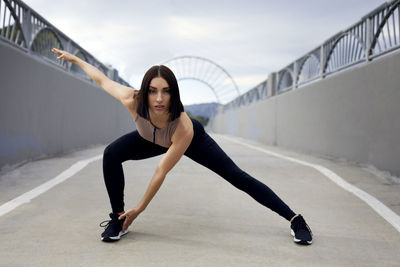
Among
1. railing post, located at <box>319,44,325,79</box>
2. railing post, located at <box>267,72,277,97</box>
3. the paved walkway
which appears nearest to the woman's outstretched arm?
the paved walkway

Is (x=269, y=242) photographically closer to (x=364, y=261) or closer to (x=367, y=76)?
(x=364, y=261)

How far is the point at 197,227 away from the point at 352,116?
547cm

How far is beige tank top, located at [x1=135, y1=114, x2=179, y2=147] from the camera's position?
2705mm

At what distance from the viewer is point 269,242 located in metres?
2.82

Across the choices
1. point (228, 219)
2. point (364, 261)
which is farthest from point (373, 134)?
point (364, 261)

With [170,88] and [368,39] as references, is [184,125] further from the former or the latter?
[368,39]

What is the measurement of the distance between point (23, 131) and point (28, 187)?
2179 mm

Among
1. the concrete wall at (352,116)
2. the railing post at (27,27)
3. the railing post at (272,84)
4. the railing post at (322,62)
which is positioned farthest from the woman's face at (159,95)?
the railing post at (272,84)

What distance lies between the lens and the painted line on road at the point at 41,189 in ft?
12.3

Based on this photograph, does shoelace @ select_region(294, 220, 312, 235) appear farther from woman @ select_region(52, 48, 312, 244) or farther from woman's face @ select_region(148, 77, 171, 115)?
woman's face @ select_region(148, 77, 171, 115)

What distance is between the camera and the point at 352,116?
7.57 m

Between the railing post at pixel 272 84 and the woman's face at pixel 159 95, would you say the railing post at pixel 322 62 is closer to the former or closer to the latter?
the railing post at pixel 272 84

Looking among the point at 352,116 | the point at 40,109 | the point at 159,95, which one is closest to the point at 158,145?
the point at 159,95

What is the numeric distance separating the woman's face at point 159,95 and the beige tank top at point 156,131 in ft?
0.40
